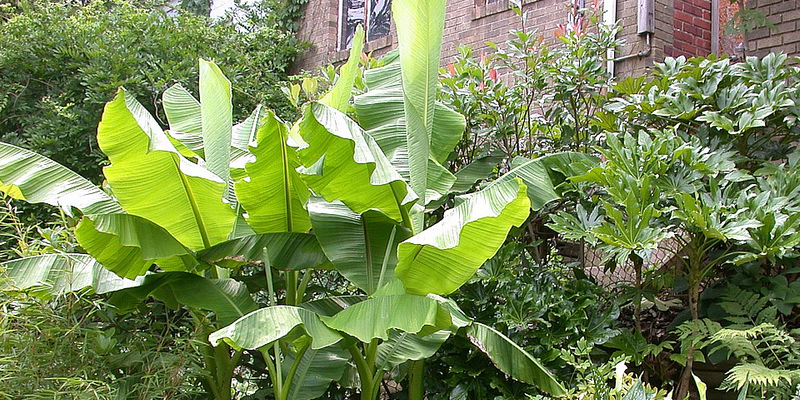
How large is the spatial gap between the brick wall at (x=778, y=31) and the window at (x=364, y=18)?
5.17m

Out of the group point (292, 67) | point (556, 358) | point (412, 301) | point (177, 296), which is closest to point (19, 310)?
point (177, 296)

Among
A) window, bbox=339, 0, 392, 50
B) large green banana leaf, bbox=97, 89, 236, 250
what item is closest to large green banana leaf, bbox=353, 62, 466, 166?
large green banana leaf, bbox=97, 89, 236, 250

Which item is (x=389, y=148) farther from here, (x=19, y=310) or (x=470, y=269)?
(x=19, y=310)

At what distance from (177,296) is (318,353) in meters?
0.78

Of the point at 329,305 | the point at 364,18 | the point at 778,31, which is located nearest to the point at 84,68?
the point at 364,18

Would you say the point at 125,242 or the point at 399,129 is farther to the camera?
the point at 399,129

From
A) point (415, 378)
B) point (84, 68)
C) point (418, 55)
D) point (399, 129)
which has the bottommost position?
point (415, 378)

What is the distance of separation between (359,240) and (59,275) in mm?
1452

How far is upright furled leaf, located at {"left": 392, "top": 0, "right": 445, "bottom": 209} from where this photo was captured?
3.29 metres

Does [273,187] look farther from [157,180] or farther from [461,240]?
[461,240]

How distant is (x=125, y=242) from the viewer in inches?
119

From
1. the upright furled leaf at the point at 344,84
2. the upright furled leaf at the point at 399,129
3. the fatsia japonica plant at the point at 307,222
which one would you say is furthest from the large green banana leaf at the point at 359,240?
the upright furled leaf at the point at 344,84

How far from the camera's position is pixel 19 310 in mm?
3295

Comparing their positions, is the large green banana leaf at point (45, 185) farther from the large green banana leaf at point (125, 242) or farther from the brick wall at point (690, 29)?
the brick wall at point (690, 29)
